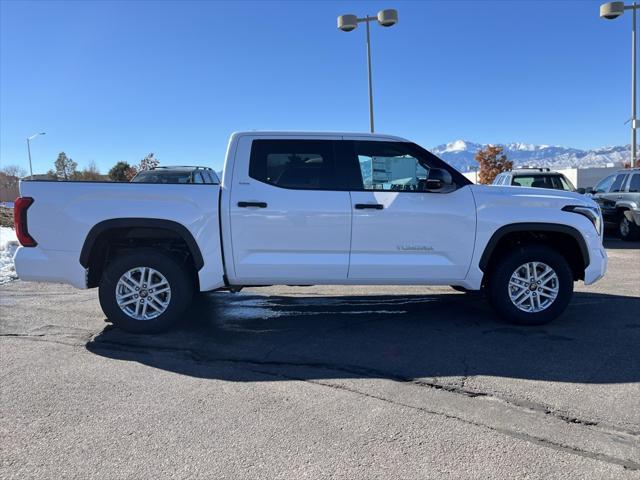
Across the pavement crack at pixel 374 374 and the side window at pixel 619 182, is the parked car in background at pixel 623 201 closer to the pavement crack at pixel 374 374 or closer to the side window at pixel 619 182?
the side window at pixel 619 182

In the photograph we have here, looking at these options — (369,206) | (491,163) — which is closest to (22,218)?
(369,206)

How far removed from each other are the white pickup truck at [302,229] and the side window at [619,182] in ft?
30.3

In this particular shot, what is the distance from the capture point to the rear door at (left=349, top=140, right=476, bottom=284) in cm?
502

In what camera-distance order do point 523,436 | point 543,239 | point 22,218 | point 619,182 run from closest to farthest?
1. point 523,436
2. point 22,218
3. point 543,239
4. point 619,182

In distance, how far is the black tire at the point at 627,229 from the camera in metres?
12.4

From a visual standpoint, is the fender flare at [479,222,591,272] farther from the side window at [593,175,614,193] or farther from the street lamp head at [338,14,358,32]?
the street lamp head at [338,14,358,32]

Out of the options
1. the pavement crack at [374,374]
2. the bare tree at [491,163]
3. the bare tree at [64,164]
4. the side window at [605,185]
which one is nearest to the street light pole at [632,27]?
the side window at [605,185]

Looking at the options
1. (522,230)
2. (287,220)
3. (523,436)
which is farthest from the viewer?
(522,230)

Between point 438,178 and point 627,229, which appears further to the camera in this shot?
point 627,229

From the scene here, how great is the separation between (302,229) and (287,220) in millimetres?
177

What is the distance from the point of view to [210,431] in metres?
3.12

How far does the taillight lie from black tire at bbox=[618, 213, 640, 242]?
13.1 metres

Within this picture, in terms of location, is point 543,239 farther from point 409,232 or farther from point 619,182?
point 619,182

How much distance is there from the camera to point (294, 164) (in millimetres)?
5148
